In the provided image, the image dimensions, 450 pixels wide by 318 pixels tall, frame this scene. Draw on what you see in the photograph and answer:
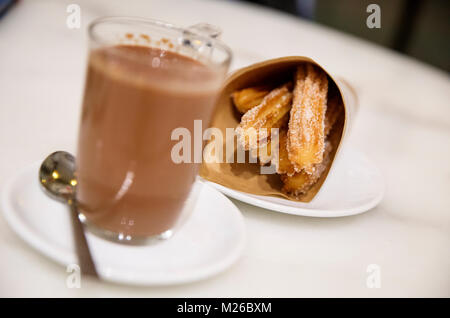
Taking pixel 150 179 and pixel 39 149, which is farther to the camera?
pixel 39 149

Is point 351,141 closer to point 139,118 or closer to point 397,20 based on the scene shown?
point 139,118

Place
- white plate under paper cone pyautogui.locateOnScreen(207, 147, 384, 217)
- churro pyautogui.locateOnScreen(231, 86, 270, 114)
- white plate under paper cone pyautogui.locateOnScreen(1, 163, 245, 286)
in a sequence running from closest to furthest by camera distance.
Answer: white plate under paper cone pyautogui.locateOnScreen(1, 163, 245, 286) < white plate under paper cone pyautogui.locateOnScreen(207, 147, 384, 217) < churro pyautogui.locateOnScreen(231, 86, 270, 114)

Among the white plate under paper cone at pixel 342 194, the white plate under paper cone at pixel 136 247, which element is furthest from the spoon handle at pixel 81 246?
the white plate under paper cone at pixel 342 194

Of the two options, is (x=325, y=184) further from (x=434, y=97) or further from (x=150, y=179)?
(x=434, y=97)

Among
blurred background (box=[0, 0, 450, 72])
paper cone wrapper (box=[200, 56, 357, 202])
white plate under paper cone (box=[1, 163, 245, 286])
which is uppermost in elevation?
blurred background (box=[0, 0, 450, 72])

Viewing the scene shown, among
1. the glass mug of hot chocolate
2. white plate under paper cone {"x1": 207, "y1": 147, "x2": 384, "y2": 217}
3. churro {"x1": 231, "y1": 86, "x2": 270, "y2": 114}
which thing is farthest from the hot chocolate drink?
churro {"x1": 231, "y1": 86, "x2": 270, "y2": 114}

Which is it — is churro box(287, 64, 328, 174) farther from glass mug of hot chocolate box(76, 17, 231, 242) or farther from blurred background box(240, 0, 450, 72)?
blurred background box(240, 0, 450, 72)

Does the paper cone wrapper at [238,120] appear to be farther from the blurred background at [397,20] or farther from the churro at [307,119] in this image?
the blurred background at [397,20]
